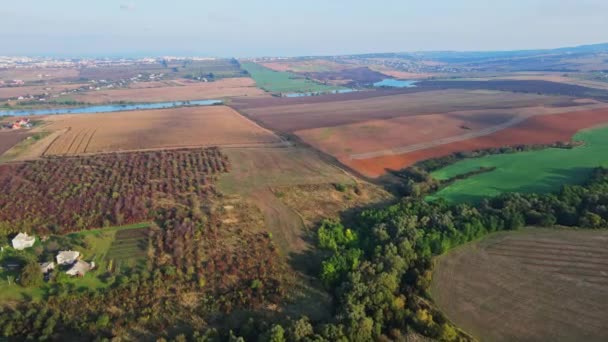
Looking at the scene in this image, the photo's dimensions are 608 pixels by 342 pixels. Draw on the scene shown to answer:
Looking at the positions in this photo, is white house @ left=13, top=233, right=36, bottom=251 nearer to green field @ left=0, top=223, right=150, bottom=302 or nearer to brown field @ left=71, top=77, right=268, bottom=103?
green field @ left=0, top=223, right=150, bottom=302

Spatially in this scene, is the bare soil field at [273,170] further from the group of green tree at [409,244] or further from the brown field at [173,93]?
the brown field at [173,93]

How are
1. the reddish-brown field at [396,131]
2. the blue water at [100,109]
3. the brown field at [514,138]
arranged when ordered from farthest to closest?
the blue water at [100,109] → the reddish-brown field at [396,131] → the brown field at [514,138]

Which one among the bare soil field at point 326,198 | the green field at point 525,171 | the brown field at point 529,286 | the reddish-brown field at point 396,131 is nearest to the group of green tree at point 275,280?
the brown field at point 529,286

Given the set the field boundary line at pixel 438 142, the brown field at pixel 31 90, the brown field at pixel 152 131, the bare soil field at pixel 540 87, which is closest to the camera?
the field boundary line at pixel 438 142

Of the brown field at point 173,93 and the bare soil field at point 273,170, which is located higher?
the brown field at point 173,93

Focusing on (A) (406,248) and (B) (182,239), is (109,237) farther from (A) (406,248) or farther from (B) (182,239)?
(A) (406,248)

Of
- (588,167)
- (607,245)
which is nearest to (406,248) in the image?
(607,245)
